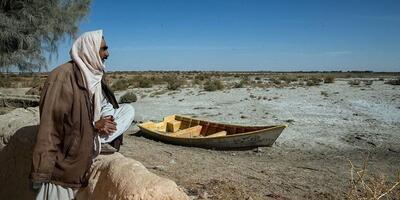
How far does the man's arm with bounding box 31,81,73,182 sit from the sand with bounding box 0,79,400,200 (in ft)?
6.01

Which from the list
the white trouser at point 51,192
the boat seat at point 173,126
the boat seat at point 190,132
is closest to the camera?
the white trouser at point 51,192

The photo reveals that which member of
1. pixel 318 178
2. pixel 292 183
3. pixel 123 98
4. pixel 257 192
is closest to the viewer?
pixel 257 192

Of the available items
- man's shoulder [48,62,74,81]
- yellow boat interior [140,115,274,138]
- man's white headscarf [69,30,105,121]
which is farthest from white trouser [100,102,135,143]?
yellow boat interior [140,115,274,138]

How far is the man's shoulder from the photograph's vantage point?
117 inches

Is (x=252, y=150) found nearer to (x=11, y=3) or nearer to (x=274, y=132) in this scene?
(x=274, y=132)

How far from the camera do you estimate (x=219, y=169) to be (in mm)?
8750

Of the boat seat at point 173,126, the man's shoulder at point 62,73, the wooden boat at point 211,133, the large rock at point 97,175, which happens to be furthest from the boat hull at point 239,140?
the man's shoulder at point 62,73

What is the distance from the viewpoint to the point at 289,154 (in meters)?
10.9

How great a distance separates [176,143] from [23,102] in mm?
5041

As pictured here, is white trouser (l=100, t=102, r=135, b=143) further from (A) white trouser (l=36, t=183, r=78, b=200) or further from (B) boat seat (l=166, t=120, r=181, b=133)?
(B) boat seat (l=166, t=120, r=181, b=133)

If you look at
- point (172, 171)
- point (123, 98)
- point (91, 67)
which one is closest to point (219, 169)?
point (172, 171)

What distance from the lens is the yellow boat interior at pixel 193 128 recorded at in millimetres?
12048

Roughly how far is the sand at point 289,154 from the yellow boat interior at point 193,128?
0.66 metres

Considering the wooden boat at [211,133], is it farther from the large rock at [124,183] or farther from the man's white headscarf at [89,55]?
the man's white headscarf at [89,55]
